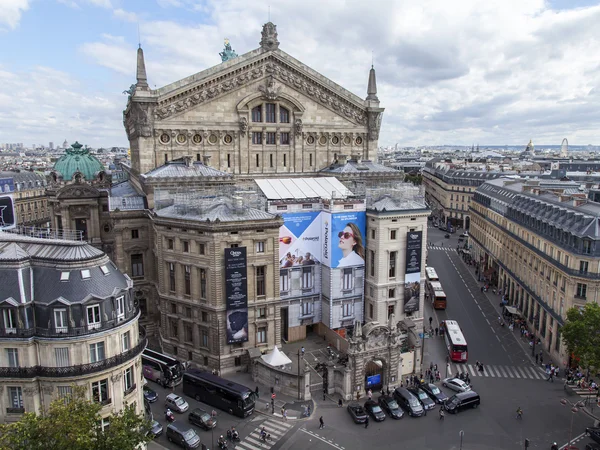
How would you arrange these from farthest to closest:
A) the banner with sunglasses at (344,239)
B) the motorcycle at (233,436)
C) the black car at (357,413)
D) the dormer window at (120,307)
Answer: the banner with sunglasses at (344,239) → the black car at (357,413) → the motorcycle at (233,436) → the dormer window at (120,307)

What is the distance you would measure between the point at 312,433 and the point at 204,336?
18.4 m

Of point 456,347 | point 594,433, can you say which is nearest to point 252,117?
point 456,347

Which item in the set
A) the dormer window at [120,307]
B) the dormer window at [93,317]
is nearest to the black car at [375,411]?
the dormer window at [120,307]

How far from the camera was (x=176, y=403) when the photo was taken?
49.8m

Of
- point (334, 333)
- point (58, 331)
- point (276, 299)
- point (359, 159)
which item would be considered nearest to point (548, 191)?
point (359, 159)

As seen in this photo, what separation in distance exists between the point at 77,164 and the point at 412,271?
52.5m

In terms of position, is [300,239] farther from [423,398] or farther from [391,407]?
[423,398]

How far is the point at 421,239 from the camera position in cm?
6544

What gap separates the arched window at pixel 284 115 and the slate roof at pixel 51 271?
43833 millimetres

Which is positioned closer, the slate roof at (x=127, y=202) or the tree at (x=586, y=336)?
the tree at (x=586, y=336)

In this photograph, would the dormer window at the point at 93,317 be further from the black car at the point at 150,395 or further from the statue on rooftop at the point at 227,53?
the statue on rooftop at the point at 227,53

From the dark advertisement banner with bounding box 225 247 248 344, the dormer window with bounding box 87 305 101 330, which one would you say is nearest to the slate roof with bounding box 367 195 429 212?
the dark advertisement banner with bounding box 225 247 248 344

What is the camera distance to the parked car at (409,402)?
49.6 meters

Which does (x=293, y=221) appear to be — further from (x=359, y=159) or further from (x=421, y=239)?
(x=359, y=159)
